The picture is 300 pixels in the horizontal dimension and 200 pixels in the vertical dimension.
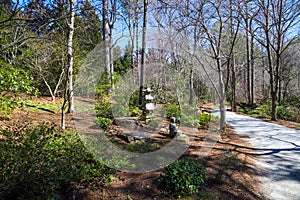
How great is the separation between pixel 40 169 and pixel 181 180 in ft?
5.94

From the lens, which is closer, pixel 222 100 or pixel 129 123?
pixel 222 100

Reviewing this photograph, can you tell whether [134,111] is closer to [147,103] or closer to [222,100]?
[147,103]

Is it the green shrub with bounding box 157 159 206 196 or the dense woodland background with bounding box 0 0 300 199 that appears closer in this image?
the dense woodland background with bounding box 0 0 300 199

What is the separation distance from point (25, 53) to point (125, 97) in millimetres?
4277

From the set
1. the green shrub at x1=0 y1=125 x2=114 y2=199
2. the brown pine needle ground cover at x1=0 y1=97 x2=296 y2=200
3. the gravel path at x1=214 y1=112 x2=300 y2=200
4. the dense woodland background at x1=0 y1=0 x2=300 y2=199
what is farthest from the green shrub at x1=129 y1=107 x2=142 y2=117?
the green shrub at x1=0 y1=125 x2=114 y2=199

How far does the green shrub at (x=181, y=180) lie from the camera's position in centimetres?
254

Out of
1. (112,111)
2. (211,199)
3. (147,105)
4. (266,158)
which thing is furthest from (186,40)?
(211,199)

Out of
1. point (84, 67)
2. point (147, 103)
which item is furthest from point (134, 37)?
point (147, 103)

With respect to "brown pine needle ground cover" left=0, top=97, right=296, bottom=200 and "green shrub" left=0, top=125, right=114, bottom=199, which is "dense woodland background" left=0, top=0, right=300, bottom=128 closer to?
"green shrub" left=0, top=125, right=114, bottom=199

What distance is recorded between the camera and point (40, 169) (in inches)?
87.1

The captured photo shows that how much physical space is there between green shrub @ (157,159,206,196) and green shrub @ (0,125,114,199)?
2.83ft

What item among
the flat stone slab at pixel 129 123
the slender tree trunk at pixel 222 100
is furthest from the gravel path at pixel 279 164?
the flat stone slab at pixel 129 123

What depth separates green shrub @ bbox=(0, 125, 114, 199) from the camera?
2088 mm

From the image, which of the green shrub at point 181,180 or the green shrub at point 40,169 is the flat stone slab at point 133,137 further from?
the green shrub at point 181,180
